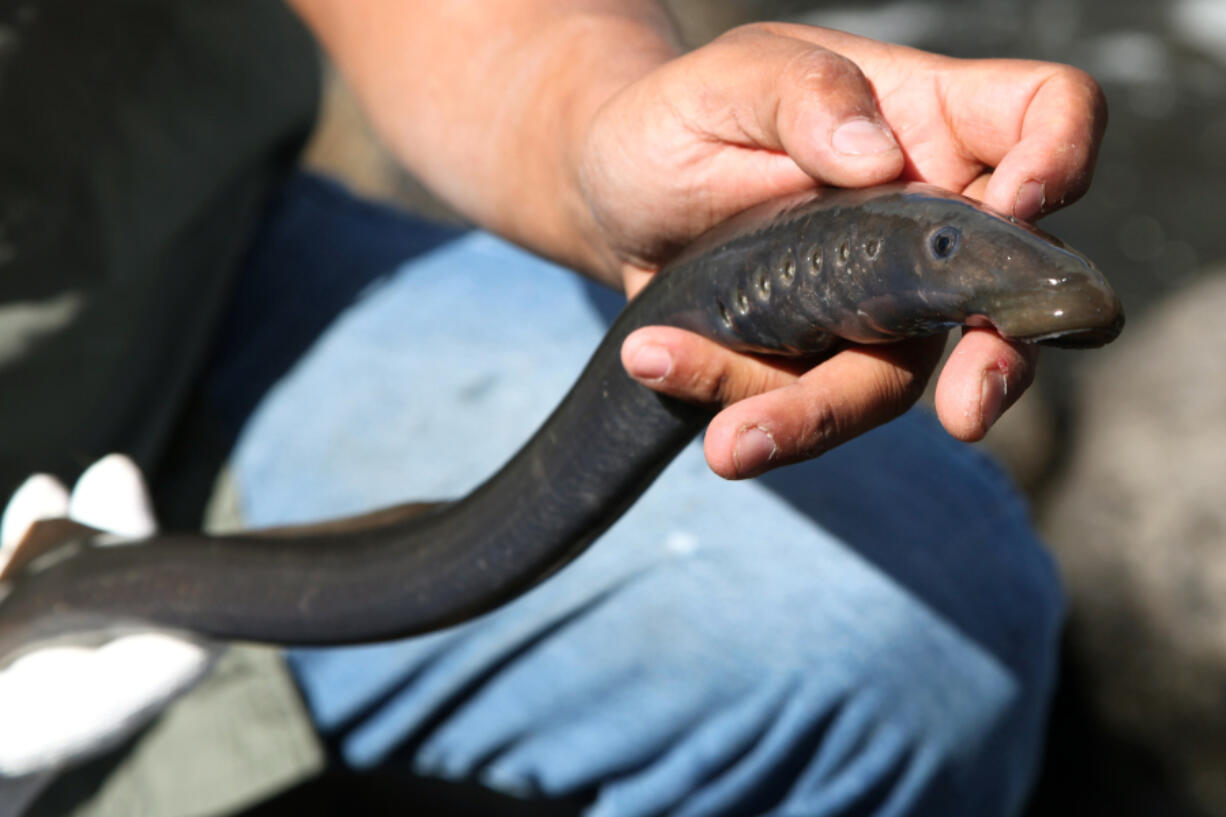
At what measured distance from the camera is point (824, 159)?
2.88 feet

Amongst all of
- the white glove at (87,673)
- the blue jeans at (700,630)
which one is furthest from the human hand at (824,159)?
the white glove at (87,673)

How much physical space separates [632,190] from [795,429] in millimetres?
340

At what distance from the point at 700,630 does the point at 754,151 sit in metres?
0.60

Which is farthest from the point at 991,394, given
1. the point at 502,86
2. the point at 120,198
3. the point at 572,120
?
the point at 120,198

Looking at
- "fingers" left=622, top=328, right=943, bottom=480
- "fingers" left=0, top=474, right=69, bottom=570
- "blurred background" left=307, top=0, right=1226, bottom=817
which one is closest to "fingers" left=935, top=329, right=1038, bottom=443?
"fingers" left=622, top=328, right=943, bottom=480

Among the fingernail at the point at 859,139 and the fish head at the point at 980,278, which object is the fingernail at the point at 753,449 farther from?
the fingernail at the point at 859,139

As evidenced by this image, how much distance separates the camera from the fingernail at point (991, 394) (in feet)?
2.60

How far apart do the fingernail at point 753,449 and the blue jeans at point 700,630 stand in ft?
1.67

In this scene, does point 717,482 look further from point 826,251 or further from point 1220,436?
point 1220,436

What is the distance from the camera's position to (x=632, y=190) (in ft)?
3.60

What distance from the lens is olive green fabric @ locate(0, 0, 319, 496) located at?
1.37m

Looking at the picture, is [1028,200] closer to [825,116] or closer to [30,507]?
[825,116]

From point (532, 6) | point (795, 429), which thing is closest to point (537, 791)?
point (795, 429)

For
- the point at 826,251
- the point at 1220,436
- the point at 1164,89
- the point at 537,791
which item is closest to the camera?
the point at 826,251
